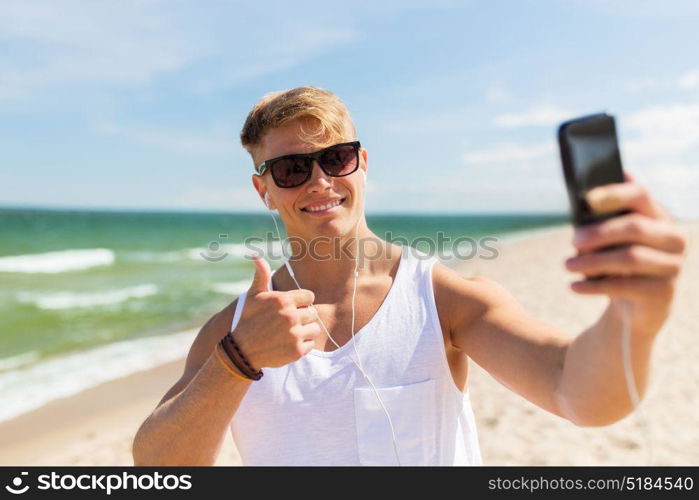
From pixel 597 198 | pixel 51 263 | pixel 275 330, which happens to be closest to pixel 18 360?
pixel 275 330

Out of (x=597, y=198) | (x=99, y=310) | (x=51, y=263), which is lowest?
(x=597, y=198)

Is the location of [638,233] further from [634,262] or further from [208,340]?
[208,340]

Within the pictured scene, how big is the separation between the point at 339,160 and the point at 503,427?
4.32 m

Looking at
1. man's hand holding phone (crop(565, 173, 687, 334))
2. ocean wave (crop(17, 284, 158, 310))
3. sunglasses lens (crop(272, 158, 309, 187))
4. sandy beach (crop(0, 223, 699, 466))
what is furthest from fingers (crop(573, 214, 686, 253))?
ocean wave (crop(17, 284, 158, 310))

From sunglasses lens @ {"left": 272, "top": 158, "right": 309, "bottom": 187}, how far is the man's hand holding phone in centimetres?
134

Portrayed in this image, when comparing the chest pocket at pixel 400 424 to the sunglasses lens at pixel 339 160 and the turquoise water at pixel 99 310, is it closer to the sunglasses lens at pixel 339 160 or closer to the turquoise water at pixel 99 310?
the turquoise water at pixel 99 310

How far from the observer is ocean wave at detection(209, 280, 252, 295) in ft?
54.8

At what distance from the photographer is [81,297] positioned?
15.3m

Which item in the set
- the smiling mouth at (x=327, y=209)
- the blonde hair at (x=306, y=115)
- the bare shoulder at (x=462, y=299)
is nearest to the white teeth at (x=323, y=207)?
the smiling mouth at (x=327, y=209)

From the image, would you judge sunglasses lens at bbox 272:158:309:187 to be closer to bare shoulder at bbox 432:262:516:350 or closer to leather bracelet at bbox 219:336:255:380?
bare shoulder at bbox 432:262:516:350

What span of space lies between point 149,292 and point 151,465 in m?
15.3

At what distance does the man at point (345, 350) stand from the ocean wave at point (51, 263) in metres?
23.6

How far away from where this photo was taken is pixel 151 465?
6.19 ft

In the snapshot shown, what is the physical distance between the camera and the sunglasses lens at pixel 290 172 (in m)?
2.22
